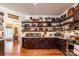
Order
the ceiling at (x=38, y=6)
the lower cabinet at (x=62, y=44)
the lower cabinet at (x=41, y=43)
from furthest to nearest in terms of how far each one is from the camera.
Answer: the lower cabinet at (x=41, y=43) < the lower cabinet at (x=62, y=44) < the ceiling at (x=38, y=6)

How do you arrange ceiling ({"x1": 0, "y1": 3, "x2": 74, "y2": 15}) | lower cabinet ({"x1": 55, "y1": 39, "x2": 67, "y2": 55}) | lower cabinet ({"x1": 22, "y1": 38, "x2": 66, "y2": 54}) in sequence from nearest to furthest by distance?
ceiling ({"x1": 0, "y1": 3, "x2": 74, "y2": 15}) < lower cabinet ({"x1": 55, "y1": 39, "x2": 67, "y2": 55}) < lower cabinet ({"x1": 22, "y1": 38, "x2": 66, "y2": 54})

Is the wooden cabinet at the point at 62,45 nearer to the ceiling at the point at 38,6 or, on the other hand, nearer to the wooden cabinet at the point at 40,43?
the wooden cabinet at the point at 40,43

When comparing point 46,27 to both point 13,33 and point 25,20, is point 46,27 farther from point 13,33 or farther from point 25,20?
point 13,33

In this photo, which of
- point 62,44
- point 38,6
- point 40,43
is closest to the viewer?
point 38,6

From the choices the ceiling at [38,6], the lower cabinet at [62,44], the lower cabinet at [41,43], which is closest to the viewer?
the ceiling at [38,6]

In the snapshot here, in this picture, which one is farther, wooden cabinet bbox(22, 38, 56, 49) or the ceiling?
wooden cabinet bbox(22, 38, 56, 49)

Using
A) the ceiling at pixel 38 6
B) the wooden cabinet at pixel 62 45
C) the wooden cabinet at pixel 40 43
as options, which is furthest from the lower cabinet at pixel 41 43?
the ceiling at pixel 38 6

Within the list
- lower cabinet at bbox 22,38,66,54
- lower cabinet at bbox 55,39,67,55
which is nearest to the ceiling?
lower cabinet at bbox 55,39,67,55

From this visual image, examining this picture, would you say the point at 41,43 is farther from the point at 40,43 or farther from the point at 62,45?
the point at 62,45

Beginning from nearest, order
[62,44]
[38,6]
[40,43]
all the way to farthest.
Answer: [38,6]
[62,44]
[40,43]

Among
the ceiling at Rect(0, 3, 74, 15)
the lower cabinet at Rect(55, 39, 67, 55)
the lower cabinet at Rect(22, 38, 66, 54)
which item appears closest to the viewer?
the ceiling at Rect(0, 3, 74, 15)

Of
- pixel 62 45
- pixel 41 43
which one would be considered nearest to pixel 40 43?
pixel 41 43

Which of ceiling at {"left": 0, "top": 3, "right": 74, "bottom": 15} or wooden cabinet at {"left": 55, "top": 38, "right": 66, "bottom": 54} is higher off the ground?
ceiling at {"left": 0, "top": 3, "right": 74, "bottom": 15}

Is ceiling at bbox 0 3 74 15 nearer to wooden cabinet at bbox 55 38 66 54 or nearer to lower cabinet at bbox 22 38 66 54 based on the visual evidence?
wooden cabinet at bbox 55 38 66 54
